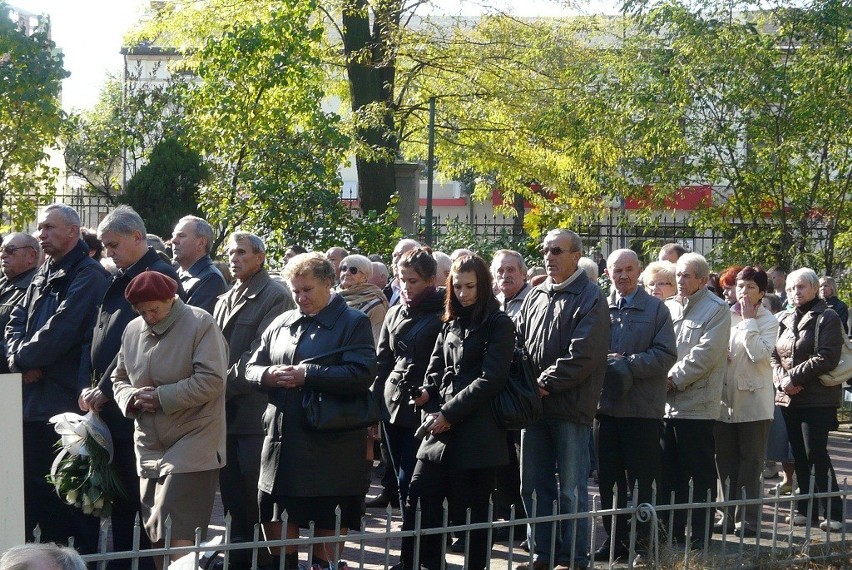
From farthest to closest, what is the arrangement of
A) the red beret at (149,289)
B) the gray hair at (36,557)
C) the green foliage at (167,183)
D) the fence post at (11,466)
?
1. the green foliage at (167,183)
2. the red beret at (149,289)
3. the fence post at (11,466)
4. the gray hair at (36,557)

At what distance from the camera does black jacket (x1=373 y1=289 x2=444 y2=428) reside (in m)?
7.25

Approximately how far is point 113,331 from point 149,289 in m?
0.80

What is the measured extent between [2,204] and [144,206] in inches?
87.4

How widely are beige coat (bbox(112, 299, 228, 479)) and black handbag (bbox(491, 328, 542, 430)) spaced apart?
4.78 ft

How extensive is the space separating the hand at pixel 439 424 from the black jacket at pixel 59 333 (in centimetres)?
200

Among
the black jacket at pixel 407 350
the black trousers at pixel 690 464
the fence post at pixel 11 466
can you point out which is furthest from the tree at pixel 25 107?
the fence post at pixel 11 466

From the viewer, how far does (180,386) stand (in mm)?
5961

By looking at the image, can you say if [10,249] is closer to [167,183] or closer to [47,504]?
[47,504]

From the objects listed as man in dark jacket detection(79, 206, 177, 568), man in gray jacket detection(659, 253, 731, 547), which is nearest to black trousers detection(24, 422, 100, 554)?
man in dark jacket detection(79, 206, 177, 568)

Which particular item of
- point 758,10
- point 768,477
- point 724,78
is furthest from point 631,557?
point 758,10

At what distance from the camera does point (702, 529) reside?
8062mm

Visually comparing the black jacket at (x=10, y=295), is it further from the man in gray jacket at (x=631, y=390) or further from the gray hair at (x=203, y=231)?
the man in gray jacket at (x=631, y=390)

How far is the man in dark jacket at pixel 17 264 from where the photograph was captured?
762 cm

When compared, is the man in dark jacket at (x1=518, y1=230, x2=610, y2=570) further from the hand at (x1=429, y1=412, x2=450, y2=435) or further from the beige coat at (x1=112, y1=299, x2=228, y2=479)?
the beige coat at (x1=112, y1=299, x2=228, y2=479)
